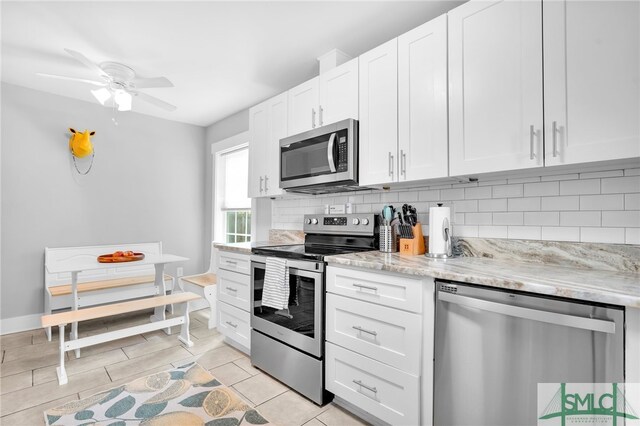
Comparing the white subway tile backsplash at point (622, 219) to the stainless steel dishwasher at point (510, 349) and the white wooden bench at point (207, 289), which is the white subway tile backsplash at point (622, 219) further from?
the white wooden bench at point (207, 289)

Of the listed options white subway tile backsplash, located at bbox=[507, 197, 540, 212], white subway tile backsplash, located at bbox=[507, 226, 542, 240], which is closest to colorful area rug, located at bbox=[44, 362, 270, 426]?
white subway tile backsplash, located at bbox=[507, 226, 542, 240]

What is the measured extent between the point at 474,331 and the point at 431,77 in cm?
142

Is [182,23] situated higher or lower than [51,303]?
higher

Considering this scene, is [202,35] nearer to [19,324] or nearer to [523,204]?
[523,204]

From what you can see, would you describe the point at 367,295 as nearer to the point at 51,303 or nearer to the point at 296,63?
the point at 296,63

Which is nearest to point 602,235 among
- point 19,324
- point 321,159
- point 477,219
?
point 477,219

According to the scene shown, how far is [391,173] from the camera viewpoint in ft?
6.74

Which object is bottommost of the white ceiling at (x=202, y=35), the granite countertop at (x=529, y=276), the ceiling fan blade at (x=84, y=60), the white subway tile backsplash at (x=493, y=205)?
the granite countertop at (x=529, y=276)

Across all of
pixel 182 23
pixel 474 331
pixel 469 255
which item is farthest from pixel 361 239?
pixel 182 23

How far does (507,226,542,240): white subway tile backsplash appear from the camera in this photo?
1.74 m

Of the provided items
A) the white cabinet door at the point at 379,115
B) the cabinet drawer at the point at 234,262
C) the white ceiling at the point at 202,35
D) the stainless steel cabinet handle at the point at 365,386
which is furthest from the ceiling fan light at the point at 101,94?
the stainless steel cabinet handle at the point at 365,386

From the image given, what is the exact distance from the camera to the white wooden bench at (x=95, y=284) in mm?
3287

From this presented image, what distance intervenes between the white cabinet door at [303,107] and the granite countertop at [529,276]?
1267mm

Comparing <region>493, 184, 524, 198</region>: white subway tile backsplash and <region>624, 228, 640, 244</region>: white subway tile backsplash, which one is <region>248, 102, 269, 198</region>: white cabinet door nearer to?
<region>493, 184, 524, 198</region>: white subway tile backsplash
